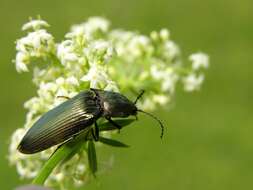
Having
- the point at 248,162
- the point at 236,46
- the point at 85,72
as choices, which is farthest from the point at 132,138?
the point at 85,72

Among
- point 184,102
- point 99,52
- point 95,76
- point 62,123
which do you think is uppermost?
point 184,102

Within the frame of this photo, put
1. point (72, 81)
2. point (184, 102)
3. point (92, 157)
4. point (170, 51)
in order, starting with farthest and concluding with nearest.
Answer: point (184, 102) → point (170, 51) → point (72, 81) → point (92, 157)

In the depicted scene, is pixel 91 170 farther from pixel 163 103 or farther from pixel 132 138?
pixel 132 138

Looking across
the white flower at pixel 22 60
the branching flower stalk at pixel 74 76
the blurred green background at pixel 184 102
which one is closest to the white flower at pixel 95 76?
the branching flower stalk at pixel 74 76

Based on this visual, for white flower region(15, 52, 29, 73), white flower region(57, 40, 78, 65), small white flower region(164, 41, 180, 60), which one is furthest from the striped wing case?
small white flower region(164, 41, 180, 60)

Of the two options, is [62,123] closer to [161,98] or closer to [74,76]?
[74,76]

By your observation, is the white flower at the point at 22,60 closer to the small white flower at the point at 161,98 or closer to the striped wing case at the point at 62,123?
the striped wing case at the point at 62,123

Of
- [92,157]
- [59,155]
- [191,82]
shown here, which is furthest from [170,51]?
[59,155]
